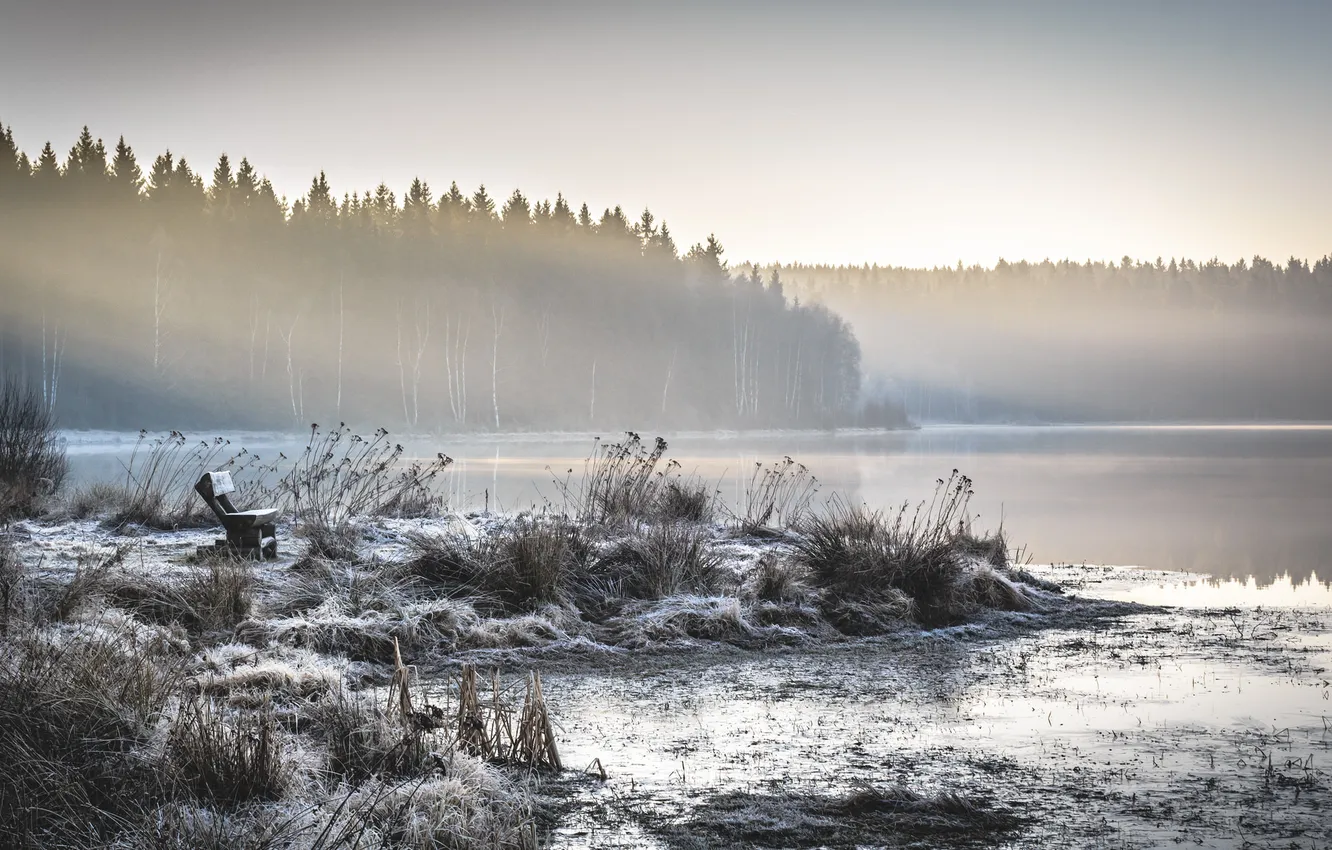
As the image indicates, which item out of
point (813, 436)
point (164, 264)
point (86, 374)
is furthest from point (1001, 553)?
point (813, 436)

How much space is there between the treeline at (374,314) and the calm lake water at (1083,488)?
724 cm

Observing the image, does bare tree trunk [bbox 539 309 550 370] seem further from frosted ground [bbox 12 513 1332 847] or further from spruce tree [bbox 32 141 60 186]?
frosted ground [bbox 12 513 1332 847]

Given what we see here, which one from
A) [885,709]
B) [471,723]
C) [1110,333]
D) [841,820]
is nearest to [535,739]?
[471,723]

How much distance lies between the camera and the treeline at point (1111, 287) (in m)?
185

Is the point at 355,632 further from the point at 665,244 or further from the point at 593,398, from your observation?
the point at 665,244

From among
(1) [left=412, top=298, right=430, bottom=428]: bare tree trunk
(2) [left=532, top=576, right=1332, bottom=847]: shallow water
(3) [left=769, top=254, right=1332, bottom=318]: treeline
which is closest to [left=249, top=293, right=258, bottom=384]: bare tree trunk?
(1) [left=412, top=298, right=430, bottom=428]: bare tree trunk

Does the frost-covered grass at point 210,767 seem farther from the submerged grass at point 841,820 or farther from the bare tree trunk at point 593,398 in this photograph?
the bare tree trunk at point 593,398

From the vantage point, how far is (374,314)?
7625 cm

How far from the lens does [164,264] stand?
68.6 metres

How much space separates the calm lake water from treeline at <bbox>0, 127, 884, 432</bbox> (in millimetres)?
7241

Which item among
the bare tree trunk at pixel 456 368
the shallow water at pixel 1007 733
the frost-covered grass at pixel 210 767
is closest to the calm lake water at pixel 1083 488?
the shallow water at pixel 1007 733

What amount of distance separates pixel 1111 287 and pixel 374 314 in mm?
147136

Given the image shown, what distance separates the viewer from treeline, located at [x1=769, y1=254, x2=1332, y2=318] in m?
185

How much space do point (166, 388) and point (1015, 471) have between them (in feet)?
161
